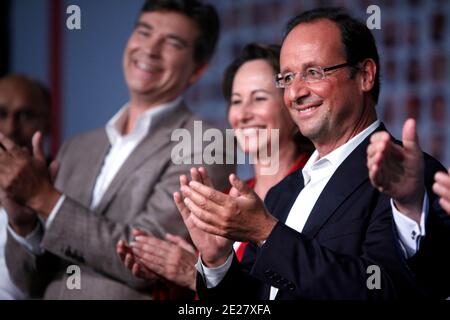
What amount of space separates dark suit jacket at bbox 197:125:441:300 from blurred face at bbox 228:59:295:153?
0.55 metres

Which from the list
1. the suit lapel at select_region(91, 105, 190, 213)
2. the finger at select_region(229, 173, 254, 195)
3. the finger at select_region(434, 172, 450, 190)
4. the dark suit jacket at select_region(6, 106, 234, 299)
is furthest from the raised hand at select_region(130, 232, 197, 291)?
the finger at select_region(434, 172, 450, 190)

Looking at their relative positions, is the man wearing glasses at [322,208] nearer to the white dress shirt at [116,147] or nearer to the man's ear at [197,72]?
the white dress shirt at [116,147]

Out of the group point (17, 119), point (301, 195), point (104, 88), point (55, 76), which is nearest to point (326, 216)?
point (301, 195)

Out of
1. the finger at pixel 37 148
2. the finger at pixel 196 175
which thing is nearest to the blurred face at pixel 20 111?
the finger at pixel 37 148

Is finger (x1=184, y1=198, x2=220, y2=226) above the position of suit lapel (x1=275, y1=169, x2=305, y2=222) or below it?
above

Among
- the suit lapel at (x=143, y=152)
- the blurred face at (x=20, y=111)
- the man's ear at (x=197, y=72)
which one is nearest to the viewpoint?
the suit lapel at (x=143, y=152)

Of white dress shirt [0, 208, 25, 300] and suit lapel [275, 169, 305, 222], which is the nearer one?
suit lapel [275, 169, 305, 222]

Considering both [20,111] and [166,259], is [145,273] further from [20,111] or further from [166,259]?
[20,111]

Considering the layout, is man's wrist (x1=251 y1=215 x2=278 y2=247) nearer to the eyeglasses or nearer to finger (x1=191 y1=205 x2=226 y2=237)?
finger (x1=191 y1=205 x2=226 y2=237)

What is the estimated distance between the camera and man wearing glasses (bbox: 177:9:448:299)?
4.69 ft

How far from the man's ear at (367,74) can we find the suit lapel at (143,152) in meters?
0.83

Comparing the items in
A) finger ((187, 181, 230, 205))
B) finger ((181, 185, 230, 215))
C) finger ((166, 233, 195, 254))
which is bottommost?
finger ((166, 233, 195, 254))

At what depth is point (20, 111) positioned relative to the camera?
Answer: 279 centimetres

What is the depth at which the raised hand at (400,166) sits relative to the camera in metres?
1.27
